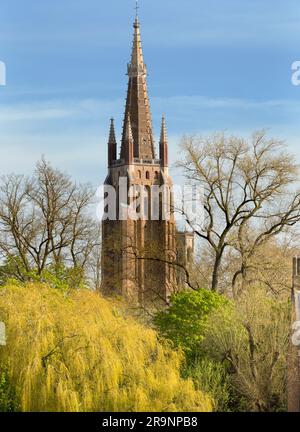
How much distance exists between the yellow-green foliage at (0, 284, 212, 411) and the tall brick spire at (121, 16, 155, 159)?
80.7 m

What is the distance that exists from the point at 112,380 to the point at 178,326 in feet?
37.3

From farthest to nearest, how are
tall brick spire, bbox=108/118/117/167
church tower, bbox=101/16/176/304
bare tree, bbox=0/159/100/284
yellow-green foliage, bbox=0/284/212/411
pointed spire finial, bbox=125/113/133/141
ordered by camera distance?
1. tall brick spire, bbox=108/118/117/167
2. pointed spire finial, bbox=125/113/133/141
3. church tower, bbox=101/16/176/304
4. bare tree, bbox=0/159/100/284
5. yellow-green foliage, bbox=0/284/212/411

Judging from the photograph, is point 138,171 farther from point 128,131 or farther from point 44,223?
point 44,223

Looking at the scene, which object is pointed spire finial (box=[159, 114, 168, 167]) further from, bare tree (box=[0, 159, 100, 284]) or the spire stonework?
bare tree (box=[0, 159, 100, 284])

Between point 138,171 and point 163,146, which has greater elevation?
point 163,146

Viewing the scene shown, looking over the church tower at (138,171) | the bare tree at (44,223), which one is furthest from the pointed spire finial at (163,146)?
the bare tree at (44,223)

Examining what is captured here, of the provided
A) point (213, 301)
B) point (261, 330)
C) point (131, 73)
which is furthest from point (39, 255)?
point (131, 73)

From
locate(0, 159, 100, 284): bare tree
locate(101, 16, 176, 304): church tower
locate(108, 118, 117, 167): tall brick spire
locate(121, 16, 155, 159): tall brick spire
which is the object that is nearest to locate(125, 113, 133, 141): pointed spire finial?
locate(101, 16, 176, 304): church tower

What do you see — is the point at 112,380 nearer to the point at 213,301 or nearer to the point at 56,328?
the point at 56,328

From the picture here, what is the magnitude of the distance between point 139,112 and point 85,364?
287ft

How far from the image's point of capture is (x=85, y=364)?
26.9m

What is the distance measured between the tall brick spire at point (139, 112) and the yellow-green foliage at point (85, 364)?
8066 cm

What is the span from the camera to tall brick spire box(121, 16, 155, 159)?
362 ft

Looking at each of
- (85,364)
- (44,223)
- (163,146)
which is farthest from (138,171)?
(85,364)
